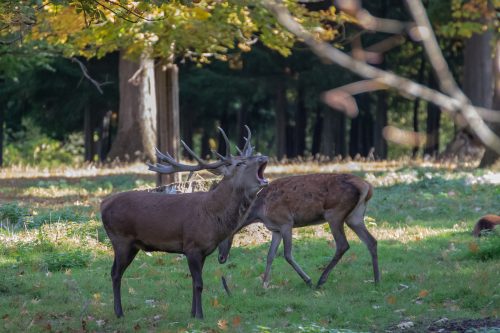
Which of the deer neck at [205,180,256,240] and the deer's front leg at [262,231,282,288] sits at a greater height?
the deer neck at [205,180,256,240]

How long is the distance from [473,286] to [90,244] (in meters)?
5.49

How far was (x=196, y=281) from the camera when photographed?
9.30 meters

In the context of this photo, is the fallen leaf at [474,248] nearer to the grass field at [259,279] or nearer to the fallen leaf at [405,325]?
the grass field at [259,279]

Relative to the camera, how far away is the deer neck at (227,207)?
31.3 feet

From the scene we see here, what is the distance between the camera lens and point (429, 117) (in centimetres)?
3853

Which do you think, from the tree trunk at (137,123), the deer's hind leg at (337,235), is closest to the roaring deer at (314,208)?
the deer's hind leg at (337,235)

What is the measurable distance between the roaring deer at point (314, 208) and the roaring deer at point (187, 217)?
5.55 feet

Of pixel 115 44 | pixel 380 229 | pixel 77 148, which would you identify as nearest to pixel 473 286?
pixel 380 229

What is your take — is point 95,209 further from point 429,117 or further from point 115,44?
point 429,117

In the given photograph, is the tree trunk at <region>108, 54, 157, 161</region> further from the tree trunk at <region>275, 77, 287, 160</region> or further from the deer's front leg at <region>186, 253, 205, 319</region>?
the deer's front leg at <region>186, 253, 205, 319</region>

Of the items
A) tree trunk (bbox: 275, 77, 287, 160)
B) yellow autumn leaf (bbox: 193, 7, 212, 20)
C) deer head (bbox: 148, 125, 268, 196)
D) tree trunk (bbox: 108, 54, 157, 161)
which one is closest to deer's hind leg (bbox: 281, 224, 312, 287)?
deer head (bbox: 148, 125, 268, 196)

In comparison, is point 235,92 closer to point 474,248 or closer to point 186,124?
point 186,124

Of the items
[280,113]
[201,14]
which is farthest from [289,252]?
[280,113]

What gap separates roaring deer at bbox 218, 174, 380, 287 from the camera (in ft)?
36.9
